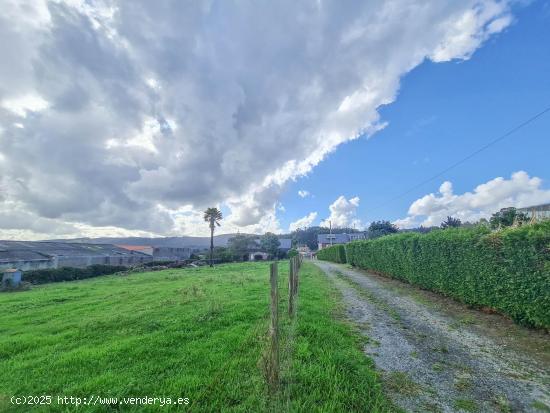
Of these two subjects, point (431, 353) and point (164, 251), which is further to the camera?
point (164, 251)

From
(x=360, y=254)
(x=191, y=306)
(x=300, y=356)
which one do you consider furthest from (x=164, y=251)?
(x=300, y=356)

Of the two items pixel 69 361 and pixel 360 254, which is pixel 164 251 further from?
pixel 69 361

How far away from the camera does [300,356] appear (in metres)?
4.86

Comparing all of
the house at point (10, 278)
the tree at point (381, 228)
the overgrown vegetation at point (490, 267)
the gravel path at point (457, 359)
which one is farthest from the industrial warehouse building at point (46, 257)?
the tree at point (381, 228)

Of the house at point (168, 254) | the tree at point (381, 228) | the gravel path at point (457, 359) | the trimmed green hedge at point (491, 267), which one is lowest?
the gravel path at point (457, 359)

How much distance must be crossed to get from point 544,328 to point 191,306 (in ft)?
33.3

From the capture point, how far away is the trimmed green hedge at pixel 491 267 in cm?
647

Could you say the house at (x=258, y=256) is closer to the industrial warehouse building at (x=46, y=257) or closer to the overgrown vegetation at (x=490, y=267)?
the industrial warehouse building at (x=46, y=257)

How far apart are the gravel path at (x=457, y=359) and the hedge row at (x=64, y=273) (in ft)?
118

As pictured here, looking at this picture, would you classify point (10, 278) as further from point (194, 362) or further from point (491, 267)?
point (491, 267)

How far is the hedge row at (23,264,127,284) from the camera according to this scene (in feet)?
96.6

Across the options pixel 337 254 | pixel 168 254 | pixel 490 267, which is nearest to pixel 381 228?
pixel 337 254

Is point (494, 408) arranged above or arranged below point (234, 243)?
below

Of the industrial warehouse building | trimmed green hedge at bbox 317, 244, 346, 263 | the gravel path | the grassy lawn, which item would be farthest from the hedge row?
the gravel path
